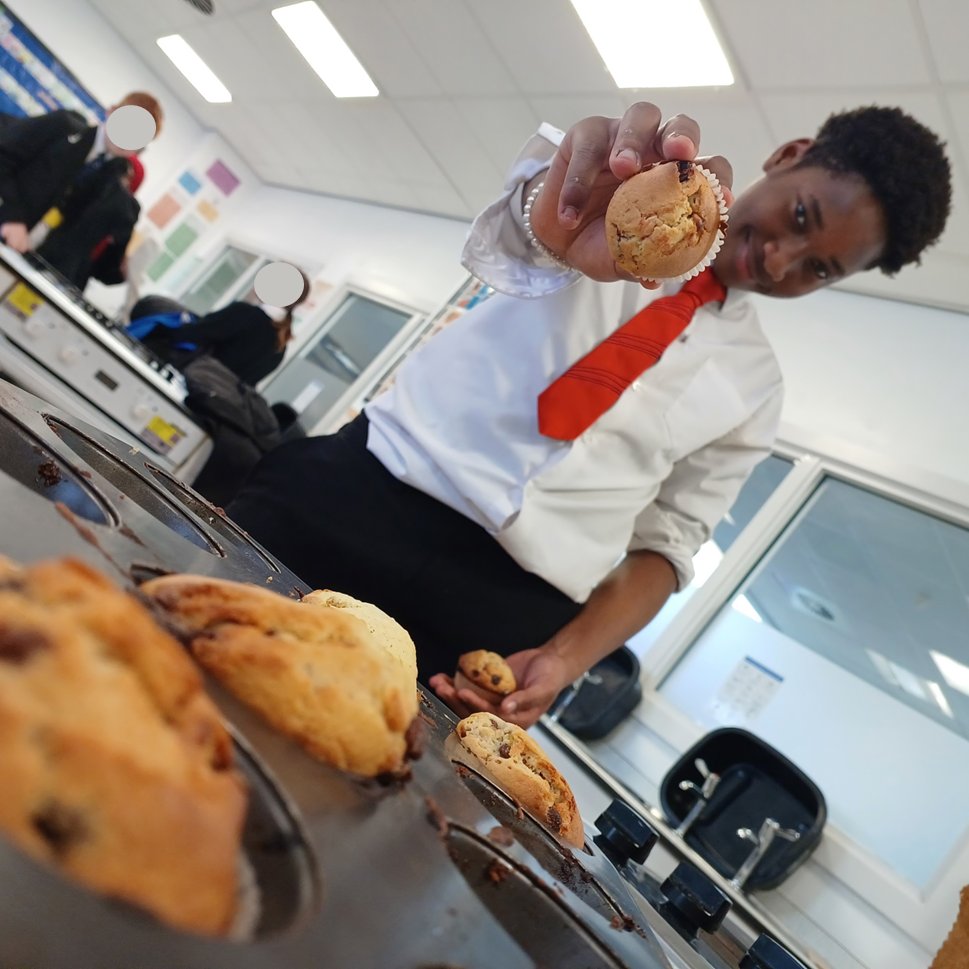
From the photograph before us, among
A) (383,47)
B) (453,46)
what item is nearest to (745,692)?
(453,46)

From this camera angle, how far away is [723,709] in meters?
2.02

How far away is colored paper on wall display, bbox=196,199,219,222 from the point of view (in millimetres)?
5688

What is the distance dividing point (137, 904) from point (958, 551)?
219cm

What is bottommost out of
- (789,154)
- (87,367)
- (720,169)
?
(87,367)

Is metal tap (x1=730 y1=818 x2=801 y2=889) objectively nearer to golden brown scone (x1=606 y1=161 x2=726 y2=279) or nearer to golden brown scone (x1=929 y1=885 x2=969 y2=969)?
golden brown scone (x1=929 y1=885 x2=969 y2=969)

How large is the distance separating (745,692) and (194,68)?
525 cm

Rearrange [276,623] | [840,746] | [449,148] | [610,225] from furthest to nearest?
[449,148]
[840,746]
[610,225]
[276,623]

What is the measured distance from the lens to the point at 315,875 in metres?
0.26

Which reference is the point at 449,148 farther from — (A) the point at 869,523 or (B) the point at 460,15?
(A) the point at 869,523

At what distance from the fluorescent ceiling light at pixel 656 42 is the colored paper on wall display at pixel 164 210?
4.21m

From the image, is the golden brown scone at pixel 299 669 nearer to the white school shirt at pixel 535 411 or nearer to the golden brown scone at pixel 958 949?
the white school shirt at pixel 535 411

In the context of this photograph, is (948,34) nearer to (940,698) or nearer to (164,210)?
(940,698)

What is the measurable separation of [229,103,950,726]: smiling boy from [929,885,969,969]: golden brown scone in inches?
23.9

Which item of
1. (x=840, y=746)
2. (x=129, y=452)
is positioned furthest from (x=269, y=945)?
(x=840, y=746)
